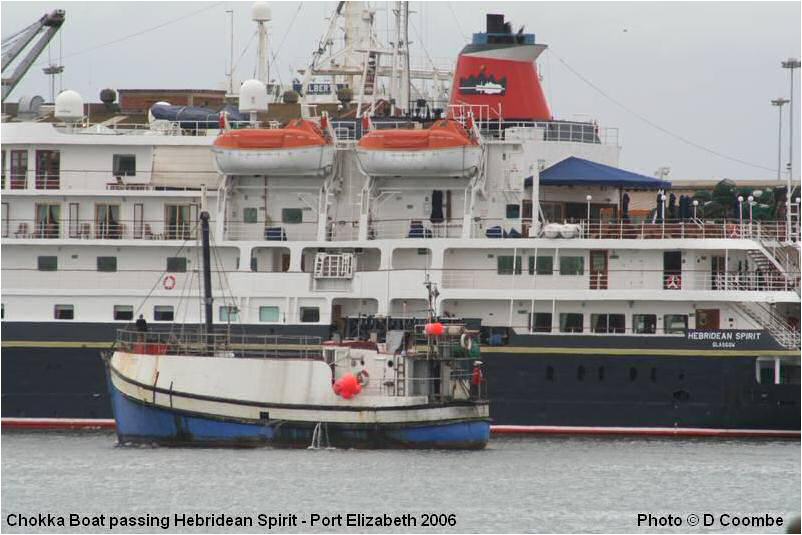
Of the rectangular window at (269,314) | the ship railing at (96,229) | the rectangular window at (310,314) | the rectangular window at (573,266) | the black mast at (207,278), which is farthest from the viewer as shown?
the ship railing at (96,229)

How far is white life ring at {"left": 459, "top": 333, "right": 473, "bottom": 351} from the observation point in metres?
52.1

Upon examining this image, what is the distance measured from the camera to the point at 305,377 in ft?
169

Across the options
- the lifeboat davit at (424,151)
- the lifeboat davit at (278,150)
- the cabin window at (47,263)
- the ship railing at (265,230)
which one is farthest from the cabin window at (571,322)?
the cabin window at (47,263)

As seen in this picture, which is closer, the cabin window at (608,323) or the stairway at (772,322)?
the stairway at (772,322)

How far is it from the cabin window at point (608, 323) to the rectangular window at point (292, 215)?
8247mm

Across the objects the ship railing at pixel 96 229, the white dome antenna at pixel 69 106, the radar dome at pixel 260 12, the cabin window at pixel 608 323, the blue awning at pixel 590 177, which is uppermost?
the radar dome at pixel 260 12

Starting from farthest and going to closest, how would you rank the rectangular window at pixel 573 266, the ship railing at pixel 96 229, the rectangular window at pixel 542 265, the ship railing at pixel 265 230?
the ship railing at pixel 96 229 → the ship railing at pixel 265 230 → the rectangular window at pixel 542 265 → the rectangular window at pixel 573 266

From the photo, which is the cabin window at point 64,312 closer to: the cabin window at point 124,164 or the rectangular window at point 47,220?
the rectangular window at point 47,220

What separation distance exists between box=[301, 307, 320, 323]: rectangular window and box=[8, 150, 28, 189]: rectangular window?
29.0 ft

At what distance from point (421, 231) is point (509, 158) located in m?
3.04

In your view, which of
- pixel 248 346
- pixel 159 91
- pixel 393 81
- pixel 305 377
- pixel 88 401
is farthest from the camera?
pixel 159 91

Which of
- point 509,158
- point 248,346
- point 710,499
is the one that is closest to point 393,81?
point 509,158

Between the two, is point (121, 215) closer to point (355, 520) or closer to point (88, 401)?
point (88, 401)

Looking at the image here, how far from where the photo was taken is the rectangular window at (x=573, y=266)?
59031mm
